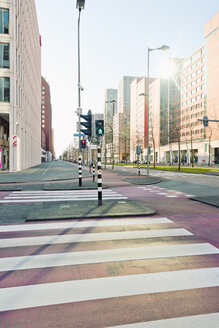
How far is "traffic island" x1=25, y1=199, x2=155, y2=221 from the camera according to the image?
277 inches

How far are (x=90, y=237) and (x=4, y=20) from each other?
32.1 meters

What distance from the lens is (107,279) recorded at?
3.55 meters

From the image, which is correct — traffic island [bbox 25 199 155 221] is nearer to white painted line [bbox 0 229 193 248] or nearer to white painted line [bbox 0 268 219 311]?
white painted line [bbox 0 229 193 248]

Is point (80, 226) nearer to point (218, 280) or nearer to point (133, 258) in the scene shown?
point (133, 258)

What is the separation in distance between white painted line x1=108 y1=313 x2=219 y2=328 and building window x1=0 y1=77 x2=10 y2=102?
30263 millimetres

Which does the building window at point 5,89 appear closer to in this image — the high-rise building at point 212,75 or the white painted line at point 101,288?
the white painted line at point 101,288

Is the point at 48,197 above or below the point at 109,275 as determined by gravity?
above

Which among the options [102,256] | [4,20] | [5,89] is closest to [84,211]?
[102,256]

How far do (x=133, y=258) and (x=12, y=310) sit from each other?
2.13m

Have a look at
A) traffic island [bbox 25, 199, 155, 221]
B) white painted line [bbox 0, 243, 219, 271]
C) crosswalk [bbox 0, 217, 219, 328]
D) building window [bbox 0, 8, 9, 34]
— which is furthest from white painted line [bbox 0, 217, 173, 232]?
building window [bbox 0, 8, 9, 34]

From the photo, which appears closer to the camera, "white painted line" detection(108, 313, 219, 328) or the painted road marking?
"white painted line" detection(108, 313, 219, 328)

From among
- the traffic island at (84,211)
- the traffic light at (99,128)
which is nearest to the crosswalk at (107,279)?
the traffic island at (84,211)

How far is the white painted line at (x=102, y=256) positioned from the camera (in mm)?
4035

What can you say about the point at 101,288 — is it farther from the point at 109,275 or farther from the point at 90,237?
the point at 90,237
